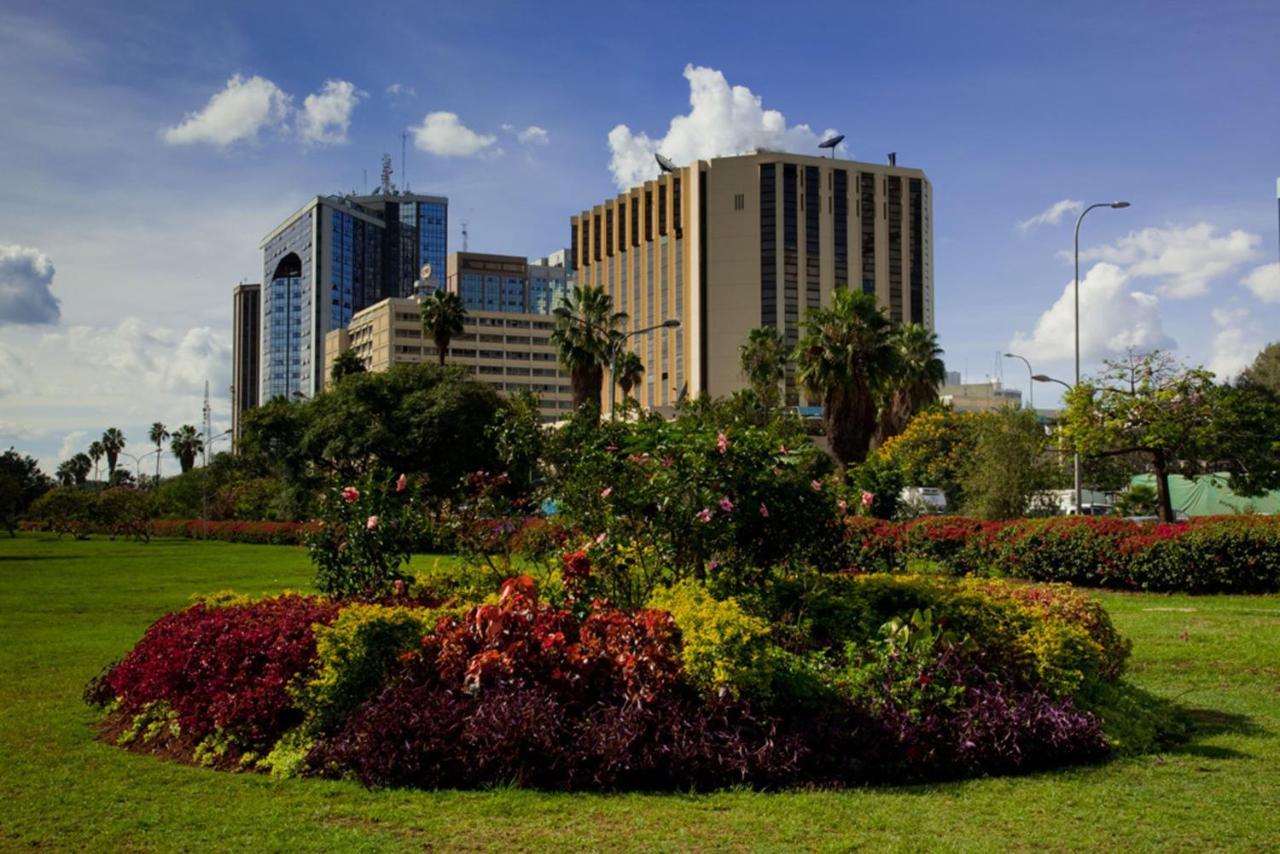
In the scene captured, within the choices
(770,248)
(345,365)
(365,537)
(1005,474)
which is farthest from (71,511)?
(770,248)

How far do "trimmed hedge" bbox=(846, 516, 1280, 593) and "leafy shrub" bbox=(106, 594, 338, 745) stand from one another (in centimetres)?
1135

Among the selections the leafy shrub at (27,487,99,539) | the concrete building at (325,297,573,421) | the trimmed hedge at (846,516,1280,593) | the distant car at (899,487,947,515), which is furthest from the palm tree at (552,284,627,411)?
the concrete building at (325,297,573,421)

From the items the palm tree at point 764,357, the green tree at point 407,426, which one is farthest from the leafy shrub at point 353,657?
the palm tree at point 764,357

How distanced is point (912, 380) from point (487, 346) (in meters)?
96.4

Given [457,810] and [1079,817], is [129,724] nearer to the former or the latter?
[457,810]

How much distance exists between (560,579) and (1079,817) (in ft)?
15.4

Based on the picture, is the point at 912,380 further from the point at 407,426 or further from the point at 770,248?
the point at 770,248

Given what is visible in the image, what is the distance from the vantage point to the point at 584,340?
54750 millimetres

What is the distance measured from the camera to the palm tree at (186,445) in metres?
131

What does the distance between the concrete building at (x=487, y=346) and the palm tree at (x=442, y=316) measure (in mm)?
75201

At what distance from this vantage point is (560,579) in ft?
30.8

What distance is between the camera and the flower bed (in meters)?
6.89

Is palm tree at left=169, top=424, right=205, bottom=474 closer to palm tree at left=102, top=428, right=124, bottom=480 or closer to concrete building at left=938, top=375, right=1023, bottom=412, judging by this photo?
palm tree at left=102, top=428, right=124, bottom=480

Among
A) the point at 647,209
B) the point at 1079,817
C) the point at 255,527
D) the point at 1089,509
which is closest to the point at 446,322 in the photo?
the point at 255,527
